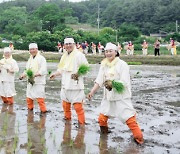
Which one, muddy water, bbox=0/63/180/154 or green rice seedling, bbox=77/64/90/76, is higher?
green rice seedling, bbox=77/64/90/76

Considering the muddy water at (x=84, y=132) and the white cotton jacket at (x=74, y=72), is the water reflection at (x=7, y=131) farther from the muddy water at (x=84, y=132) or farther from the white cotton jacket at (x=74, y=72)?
the white cotton jacket at (x=74, y=72)

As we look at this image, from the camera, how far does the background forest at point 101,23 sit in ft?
169

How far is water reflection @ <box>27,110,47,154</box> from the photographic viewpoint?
6.26 m

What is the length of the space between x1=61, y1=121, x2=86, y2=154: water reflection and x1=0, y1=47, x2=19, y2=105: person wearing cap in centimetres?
339

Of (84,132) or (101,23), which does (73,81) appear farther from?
(101,23)

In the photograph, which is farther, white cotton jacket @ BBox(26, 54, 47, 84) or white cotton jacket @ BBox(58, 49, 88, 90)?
white cotton jacket @ BBox(26, 54, 47, 84)

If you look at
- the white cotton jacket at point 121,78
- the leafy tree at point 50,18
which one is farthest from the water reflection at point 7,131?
the leafy tree at point 50,18

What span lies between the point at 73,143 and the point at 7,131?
1.56m

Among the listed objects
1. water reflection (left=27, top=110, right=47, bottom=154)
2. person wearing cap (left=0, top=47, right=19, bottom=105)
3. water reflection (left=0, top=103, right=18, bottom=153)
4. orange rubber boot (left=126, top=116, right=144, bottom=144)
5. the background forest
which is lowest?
water reflection (left=27, top=110, right=47, bottom=154)

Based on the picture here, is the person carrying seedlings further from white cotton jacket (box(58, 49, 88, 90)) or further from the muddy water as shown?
white cotton jacket (box(58, 49, 88, 90))

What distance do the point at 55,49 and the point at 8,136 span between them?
4085 cm

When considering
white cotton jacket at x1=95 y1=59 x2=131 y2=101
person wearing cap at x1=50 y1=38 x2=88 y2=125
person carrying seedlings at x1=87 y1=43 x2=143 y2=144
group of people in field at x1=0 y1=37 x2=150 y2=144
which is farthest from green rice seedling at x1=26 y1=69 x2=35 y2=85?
white cotton jacket at x1=95 y1=59 x2=131 y2=101

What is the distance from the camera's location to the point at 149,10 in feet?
330

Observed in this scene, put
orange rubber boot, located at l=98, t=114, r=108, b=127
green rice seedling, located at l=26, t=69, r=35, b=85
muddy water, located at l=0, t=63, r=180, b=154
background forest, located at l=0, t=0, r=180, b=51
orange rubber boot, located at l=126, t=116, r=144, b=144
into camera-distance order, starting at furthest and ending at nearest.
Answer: background forest, located at l=0, t=0, r=180, b=51, green rice seedling, located at l=26, t=69, r=35, b=85, orange rubber boot, located at l=98, t=114, r=108, b=127, orange rubber boot, located at l=126, t=116, r=144, b=144, muddy water, located at l=0, t=63, r=180, b=154
